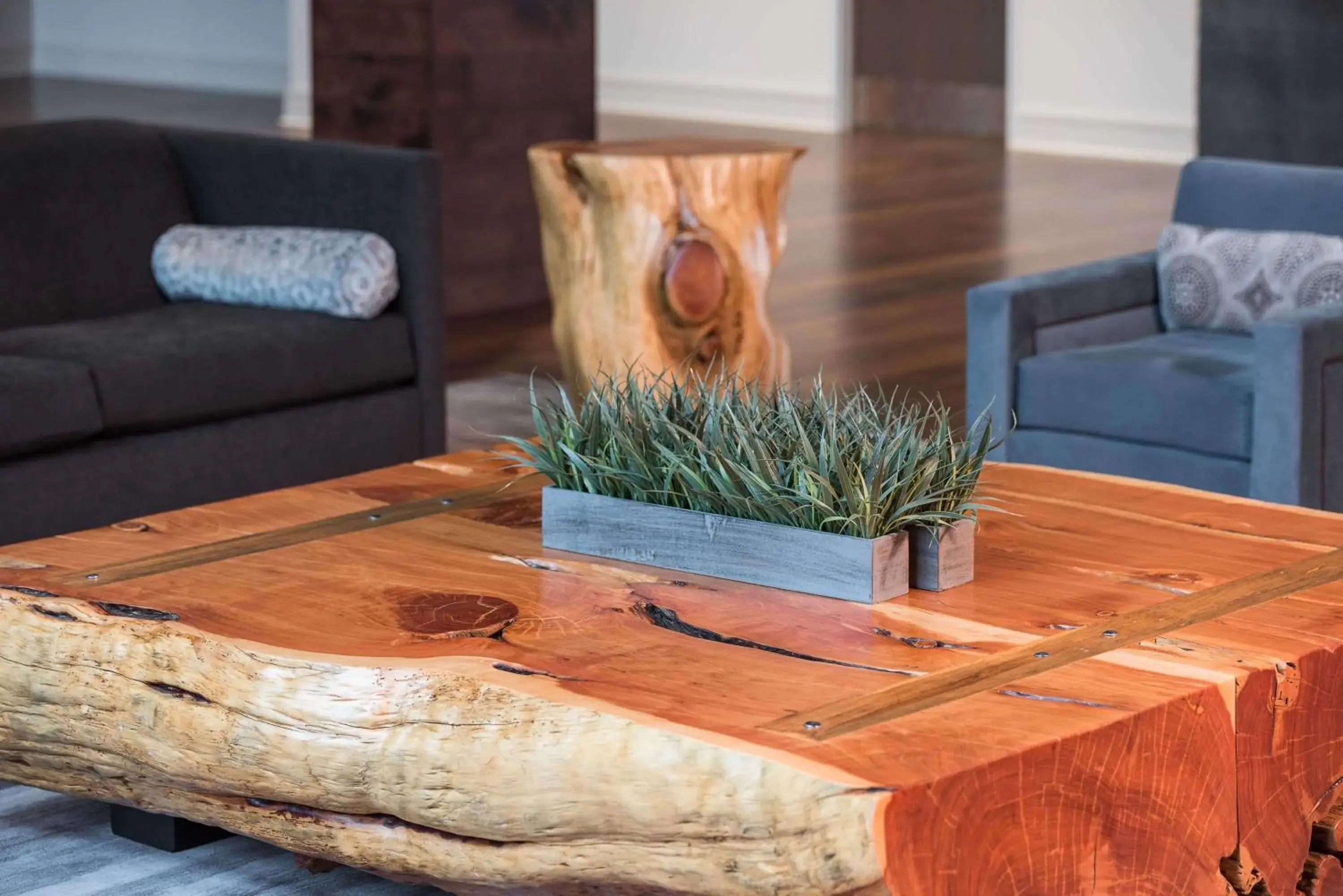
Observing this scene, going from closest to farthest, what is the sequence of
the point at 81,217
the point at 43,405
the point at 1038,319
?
1. the point at 43,405
2. the point at 1038,319
3. the point at 81,217

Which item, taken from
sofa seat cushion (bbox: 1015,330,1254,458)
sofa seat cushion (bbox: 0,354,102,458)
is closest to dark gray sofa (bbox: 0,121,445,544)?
sofa seat cushion (bbox: 0,354,102,458)

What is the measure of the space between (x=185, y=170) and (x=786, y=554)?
2.77 metres

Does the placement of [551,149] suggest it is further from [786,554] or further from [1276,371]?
[786,554]

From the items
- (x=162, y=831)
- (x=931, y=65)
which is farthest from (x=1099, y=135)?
(x=162, y=831)

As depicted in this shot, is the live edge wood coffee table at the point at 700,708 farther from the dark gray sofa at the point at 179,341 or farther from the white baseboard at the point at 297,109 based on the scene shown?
the white baseboard at the point at 297,109

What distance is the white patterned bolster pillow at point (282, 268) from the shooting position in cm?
416

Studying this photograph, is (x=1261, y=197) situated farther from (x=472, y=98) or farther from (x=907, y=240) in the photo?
(x=907, y=240)

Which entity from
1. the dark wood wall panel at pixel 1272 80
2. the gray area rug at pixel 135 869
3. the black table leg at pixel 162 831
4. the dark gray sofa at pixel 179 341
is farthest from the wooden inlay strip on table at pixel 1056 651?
the dark wood wall panel at pixel 1272 80

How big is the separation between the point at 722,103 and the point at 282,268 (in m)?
8.52

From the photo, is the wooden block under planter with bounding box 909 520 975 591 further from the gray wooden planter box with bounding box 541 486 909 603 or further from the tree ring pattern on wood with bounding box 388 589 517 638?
the tree ring pattern on wood with bounding box 388 589 517 638

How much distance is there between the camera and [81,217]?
4.34 m

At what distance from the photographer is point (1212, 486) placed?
3803 mm

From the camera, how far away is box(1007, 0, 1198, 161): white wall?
10531 mm

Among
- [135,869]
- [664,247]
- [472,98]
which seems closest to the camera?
[135,869]
